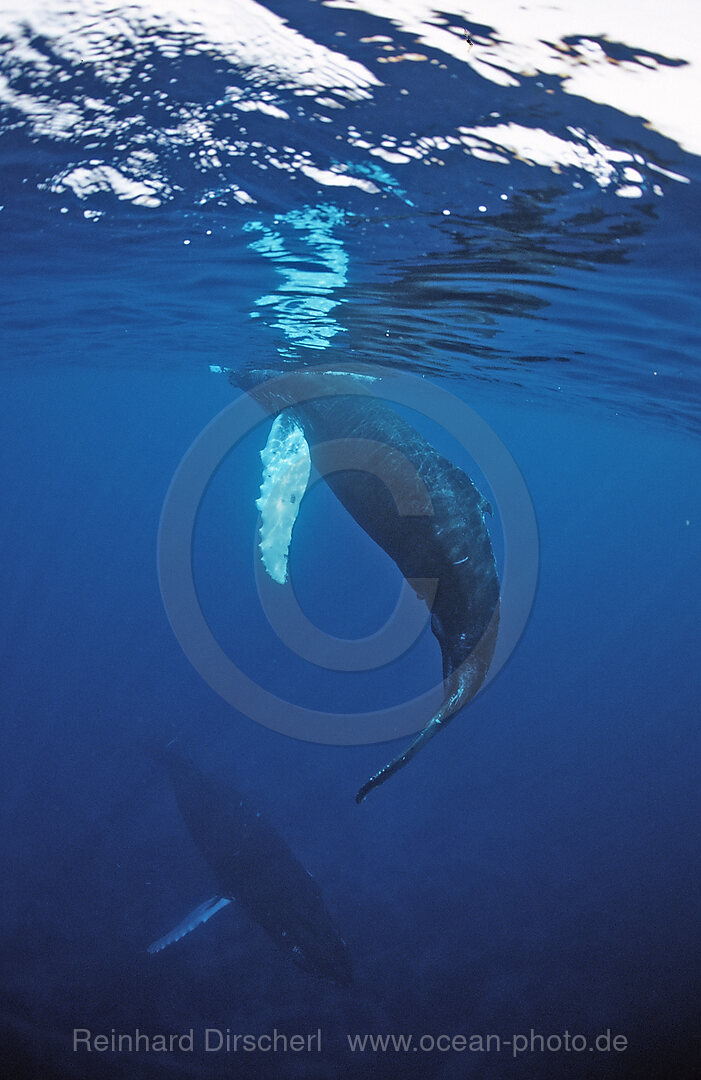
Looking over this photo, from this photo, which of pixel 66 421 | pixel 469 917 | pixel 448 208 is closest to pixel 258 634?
pixel 469 917

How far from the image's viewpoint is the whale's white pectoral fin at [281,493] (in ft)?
21.6

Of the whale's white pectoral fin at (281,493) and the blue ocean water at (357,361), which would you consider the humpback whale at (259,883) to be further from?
the whale's white pectoral fin at (281,493)

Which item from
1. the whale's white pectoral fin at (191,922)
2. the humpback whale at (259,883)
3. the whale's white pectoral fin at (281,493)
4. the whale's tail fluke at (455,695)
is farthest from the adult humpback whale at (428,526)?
the whale's white pectoral fin at (191,922)

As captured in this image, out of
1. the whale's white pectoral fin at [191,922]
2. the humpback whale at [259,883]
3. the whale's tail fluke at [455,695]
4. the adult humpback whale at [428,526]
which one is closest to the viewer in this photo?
the whale's tail fluke at [455,695]

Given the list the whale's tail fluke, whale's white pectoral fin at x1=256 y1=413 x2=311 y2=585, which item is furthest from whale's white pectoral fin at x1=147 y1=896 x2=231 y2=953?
the whale's tail fluke

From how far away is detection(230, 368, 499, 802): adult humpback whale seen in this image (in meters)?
4.32

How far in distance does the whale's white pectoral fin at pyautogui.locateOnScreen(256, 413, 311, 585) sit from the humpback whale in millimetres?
6636

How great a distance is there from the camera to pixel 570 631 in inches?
1809

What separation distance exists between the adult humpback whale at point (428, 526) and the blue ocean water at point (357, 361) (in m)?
3.41

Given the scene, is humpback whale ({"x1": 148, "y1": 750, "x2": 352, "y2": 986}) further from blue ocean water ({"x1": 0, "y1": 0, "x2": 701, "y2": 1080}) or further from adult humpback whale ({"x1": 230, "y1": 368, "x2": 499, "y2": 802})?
adult humpback whale ({"x1": 230, "y1": 368, "x2": 499, "y2": 802})

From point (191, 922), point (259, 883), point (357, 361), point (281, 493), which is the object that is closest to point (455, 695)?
point (281, 493)

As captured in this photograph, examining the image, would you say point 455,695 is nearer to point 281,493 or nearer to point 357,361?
point 281,493

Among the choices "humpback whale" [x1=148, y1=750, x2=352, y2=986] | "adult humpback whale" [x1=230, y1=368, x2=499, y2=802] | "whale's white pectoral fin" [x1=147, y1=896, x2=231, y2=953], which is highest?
"adult humpback whale" [x1=230, y1=368, x2=499, y2=802]

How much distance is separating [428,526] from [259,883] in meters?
8.55
